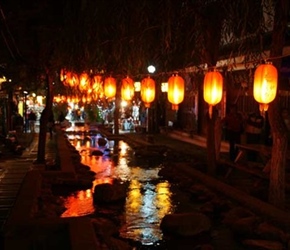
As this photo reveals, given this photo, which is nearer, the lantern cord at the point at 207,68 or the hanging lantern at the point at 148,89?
the lantern cord at the point at 207,68

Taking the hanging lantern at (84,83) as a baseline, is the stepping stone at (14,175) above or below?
below

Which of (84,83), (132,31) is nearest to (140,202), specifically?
Result: (132,31)

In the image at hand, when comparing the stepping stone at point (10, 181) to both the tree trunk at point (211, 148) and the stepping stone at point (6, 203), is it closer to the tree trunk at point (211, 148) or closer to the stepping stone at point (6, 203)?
the stepping stone at point (6, 203)

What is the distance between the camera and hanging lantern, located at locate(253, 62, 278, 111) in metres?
8.75

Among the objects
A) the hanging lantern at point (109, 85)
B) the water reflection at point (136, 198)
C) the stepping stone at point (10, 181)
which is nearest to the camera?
the water reflection at point (136, 198)

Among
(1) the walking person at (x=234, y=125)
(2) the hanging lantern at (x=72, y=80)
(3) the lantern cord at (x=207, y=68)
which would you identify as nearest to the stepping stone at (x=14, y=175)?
(3) the lantern cord at (x=207, y=68)

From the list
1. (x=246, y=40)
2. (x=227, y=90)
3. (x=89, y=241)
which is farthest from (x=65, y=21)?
(x=227, y=90)

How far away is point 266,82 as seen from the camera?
8.74m

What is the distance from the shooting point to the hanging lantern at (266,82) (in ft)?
28.7

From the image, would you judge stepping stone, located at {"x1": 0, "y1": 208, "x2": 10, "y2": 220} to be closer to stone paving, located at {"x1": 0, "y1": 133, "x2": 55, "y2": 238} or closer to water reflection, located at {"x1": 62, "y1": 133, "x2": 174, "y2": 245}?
stone paving, located at {"x1": 0, "y1": 133, "x2": 55, "y2": 238}

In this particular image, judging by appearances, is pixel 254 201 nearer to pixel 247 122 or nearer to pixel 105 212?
pixel 105 212

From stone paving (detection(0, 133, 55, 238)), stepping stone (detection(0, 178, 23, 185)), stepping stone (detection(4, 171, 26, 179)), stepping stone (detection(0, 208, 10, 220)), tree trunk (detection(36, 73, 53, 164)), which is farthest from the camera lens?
tree trunk (detection(36, 73, 53, 164))

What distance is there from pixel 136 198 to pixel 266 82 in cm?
488

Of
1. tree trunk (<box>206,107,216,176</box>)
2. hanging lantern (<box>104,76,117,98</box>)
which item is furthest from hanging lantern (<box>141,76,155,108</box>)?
hanging lantern (<box>104,76,117,98</box>)
